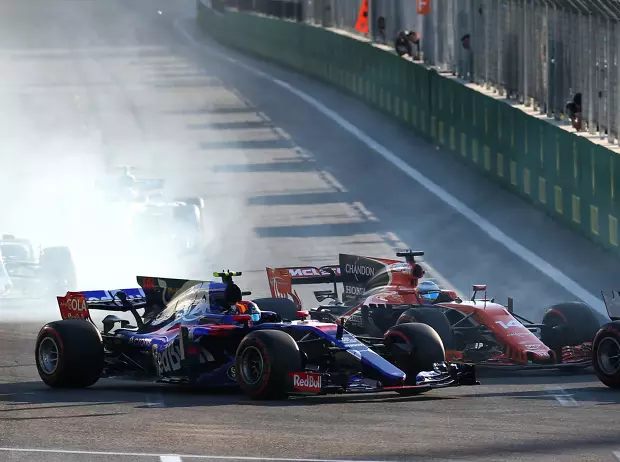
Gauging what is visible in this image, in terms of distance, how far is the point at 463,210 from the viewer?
104 feet

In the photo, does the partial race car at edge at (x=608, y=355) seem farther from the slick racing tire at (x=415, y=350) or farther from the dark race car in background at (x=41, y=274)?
the dark race car in background at (x=41, y=274)

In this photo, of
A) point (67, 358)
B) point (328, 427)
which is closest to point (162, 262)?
point (67, 358)

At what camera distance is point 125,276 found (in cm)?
2875

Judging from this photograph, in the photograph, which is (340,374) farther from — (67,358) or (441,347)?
(67,358)

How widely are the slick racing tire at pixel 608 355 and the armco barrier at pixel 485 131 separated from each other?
27.4ft

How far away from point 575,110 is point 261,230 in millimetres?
6714

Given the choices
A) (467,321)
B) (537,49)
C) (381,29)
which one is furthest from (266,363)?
(381,29)

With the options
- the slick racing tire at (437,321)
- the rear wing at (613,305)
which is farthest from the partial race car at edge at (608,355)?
the slick racing tire at (437,321)

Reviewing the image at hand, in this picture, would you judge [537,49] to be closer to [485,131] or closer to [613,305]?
[485,131]

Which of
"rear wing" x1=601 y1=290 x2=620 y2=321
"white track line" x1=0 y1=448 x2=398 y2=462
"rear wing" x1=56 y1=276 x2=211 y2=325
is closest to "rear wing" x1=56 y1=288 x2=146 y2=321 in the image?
"rear wing" x1=56 y1=276 x2=211 y2=325

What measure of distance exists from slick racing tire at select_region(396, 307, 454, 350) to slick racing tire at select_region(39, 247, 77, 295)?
10310 mm

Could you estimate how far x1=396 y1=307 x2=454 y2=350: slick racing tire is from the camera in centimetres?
1744

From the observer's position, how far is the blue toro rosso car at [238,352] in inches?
611

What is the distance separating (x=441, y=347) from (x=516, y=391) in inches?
33.5
